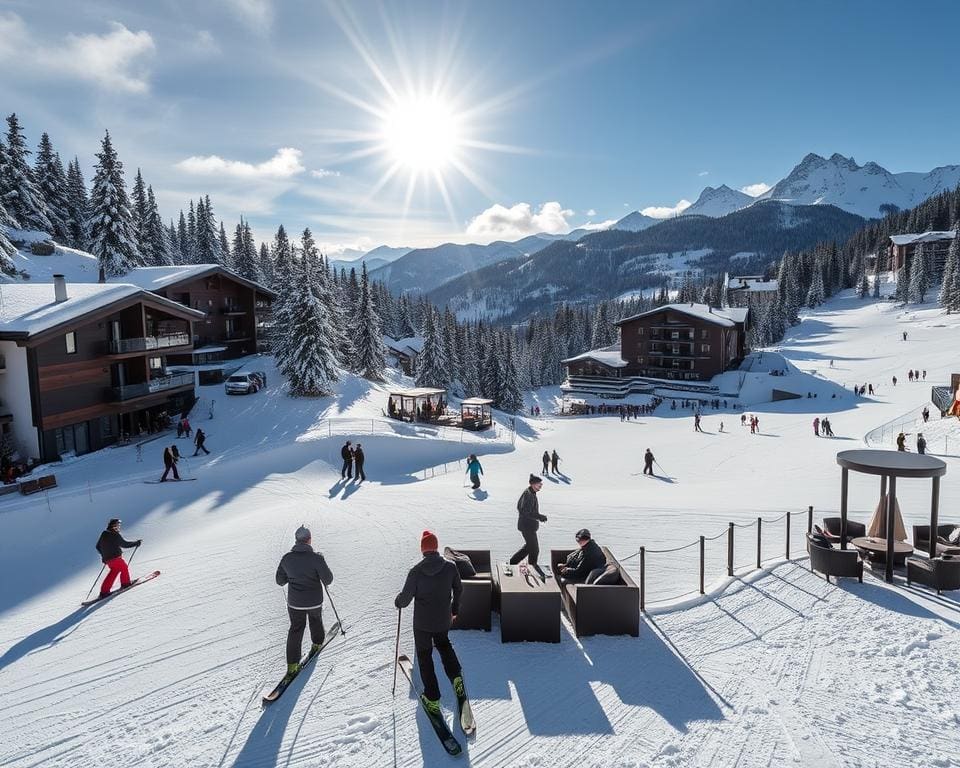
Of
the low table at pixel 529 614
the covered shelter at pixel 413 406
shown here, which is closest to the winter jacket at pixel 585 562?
the low table at pixel 529 614

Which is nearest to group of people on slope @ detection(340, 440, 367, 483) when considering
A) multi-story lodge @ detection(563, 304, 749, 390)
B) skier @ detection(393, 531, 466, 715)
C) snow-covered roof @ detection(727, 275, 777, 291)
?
skier @ detection(393, 531, 466, 715)

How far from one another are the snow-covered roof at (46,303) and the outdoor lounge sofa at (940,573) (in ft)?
93.0

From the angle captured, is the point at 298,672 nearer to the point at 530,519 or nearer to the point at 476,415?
the point at 530,519

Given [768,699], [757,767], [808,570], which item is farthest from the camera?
[808,570]

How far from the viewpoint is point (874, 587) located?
932 centimetres

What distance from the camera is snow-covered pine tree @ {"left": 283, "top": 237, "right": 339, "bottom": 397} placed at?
1419 inches

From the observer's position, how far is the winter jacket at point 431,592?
5832 millimetres

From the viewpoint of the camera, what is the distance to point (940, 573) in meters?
9.02

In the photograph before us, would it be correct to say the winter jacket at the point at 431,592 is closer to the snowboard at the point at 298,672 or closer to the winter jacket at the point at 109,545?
the snowboard at the point at 298,672

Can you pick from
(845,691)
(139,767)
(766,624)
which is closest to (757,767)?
(845,691)

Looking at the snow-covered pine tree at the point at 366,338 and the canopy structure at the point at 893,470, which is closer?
the canopy structure at the point at 893,470

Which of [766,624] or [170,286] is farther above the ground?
[170,286]

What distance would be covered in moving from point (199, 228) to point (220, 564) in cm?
6647

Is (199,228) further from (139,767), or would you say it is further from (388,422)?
(139,767)
